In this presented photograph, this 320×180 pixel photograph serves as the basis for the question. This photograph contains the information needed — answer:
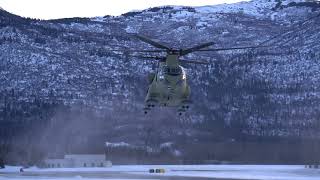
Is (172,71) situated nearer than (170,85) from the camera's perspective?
Yes

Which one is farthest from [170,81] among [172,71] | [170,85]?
[172,71]

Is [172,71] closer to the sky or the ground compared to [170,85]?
closer to the sky

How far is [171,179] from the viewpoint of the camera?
445 ft

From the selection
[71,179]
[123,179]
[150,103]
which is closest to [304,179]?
[123,179]

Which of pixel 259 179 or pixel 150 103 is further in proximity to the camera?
pixel 259 179

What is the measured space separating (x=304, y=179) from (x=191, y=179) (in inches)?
917

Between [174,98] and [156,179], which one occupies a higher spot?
[174,98]

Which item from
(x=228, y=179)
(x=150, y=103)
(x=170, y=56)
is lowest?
(x=228, y=179)

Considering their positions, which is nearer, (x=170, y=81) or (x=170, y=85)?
(x=170, y=81)

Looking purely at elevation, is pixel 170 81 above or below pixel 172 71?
below

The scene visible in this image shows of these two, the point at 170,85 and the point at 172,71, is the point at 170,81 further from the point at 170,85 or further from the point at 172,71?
the point at 172,71

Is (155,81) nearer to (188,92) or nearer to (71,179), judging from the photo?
(188,92)

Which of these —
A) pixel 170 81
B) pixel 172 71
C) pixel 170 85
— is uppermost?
pixel 172 71

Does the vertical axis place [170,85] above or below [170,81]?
below
